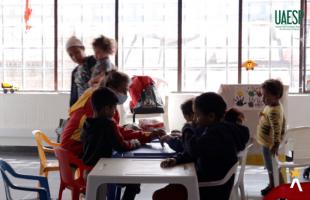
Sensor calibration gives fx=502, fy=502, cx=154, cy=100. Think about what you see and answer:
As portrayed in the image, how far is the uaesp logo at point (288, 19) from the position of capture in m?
6.70

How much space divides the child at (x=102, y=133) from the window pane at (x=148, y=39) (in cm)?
407

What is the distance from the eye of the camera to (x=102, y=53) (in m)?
3.85

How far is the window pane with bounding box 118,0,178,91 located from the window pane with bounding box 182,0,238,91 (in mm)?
193

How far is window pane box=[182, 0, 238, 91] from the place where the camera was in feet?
22.5

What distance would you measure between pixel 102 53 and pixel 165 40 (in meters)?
3.17

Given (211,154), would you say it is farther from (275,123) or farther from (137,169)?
(275,123)

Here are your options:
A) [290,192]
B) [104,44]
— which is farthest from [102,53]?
[290,192]

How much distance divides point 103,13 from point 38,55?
1.09m

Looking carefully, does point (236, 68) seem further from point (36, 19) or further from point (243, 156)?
point (243, 156)

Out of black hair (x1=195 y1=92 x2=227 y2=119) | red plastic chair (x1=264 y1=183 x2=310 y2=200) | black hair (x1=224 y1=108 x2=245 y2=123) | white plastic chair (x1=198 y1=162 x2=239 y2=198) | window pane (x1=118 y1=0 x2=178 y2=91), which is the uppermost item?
window pane (x1=118 y1=0 x2=178 y2=91)

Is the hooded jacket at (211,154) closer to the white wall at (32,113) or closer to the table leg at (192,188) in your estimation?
the table leg at (192,188)

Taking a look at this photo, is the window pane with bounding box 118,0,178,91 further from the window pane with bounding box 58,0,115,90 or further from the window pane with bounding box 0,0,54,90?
the window pane with bounding box 0,0,54,90

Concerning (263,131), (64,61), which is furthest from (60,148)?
(64,61)

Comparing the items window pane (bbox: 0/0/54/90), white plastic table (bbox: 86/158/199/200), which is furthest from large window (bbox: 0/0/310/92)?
white plastic table (bbox: 86/158/199/200)
